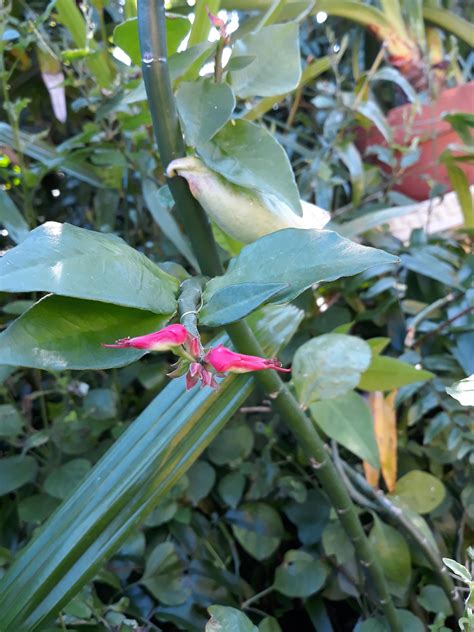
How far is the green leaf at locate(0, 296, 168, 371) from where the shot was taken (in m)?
0.20

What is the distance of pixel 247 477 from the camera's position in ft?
1.76

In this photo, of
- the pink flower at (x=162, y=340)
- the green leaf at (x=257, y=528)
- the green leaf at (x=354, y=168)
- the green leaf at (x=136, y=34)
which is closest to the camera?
the pink flower at (x=162, y=340)

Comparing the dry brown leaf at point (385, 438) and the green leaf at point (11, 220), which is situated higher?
the green leaf at point (11, 220)

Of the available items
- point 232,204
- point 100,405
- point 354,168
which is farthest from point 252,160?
point 354,168

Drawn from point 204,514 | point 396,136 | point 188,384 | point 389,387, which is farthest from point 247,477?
point 396,136

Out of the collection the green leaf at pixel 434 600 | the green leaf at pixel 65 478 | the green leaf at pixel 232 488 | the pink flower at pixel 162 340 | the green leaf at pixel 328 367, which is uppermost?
the pink flower at pixel 162 340

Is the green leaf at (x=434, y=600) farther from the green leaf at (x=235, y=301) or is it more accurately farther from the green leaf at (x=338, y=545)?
the green leaf at (x=235, y=301)

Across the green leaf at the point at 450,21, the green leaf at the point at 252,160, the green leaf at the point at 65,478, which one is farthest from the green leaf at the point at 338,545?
the green leaf at the point at 450,21

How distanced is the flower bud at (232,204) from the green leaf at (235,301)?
0.07 metres

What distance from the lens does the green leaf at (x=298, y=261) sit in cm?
19

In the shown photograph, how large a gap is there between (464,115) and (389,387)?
322mm

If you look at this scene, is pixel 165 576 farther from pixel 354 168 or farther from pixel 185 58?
pixel 354 168

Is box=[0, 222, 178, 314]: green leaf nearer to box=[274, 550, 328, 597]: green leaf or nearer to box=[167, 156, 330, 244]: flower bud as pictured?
box=[167, 156, 330, 244]: flower bud

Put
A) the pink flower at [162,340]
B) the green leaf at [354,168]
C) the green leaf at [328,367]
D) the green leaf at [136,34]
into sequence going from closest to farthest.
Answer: the pink flower at [162,340]
the green leaf at [136,34]
the green leaf at [328,367]
the green leaf at [354,168]
